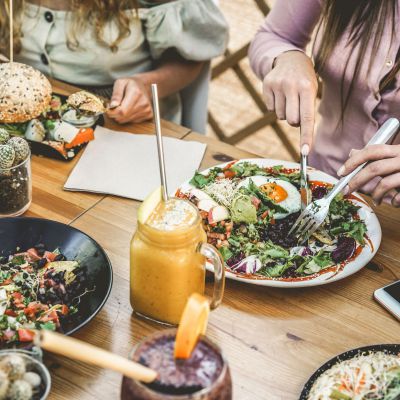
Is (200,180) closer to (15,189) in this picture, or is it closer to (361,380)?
(15,189)

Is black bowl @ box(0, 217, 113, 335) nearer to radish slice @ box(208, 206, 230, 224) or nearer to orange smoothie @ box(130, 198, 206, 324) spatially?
orange smoothie @ box(130, 198, 206, 324)

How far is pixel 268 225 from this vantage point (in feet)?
3.59

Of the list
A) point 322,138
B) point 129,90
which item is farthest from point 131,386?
point 322,138

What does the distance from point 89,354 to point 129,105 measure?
97 cm

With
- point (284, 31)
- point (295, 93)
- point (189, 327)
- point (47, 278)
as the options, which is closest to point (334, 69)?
point (284, 31)

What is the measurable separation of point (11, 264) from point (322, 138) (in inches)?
37.2

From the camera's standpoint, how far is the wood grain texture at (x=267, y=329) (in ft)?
2.70

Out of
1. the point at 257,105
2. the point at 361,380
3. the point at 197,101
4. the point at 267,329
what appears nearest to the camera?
the point at 361,380

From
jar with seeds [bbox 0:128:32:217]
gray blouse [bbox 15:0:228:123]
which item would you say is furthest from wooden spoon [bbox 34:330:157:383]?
gray blouse [bbox 15:0:228:123]

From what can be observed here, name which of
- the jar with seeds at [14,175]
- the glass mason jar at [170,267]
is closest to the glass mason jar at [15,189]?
the jar with seeds at [14,175]

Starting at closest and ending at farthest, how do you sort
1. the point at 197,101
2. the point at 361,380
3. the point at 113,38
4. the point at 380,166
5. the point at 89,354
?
the point at 89,354 < the point at 361,380 < the point at 380,166 < the point at 113,38 < the point at 197,101

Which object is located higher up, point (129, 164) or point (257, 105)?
point (129, 164)

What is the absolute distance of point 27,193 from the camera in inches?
44.4

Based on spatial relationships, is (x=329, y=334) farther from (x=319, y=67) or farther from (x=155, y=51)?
(x=155, y=51)
